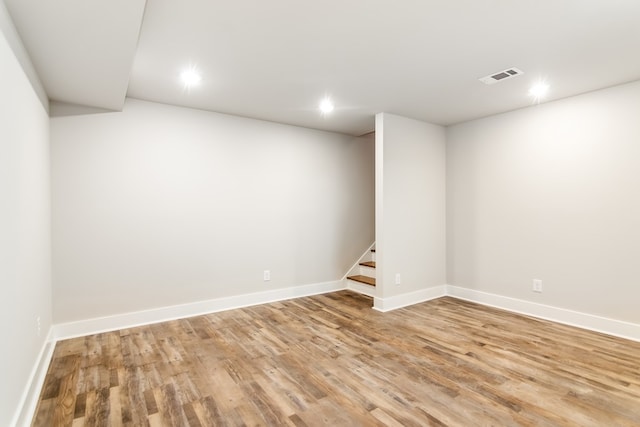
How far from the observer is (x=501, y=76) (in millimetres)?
2861

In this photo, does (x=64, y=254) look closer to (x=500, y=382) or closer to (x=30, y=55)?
(x=30, y=55)

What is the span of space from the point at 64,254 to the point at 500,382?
3851 mm

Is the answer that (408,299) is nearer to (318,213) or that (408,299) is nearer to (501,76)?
(318,213)

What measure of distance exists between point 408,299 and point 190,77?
348cm

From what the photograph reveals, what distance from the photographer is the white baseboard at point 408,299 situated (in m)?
3.99

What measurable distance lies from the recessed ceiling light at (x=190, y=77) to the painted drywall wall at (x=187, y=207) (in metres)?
0.75

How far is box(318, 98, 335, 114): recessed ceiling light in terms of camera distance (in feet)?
11.6

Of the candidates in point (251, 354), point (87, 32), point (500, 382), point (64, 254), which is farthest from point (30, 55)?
point (500, 382)

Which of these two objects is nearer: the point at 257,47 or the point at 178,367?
the point at 257,47

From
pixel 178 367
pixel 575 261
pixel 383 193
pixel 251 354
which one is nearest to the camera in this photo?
pixel 178 367

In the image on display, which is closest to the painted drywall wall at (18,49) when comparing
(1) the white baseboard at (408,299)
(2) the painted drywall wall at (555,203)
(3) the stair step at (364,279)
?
(1) the white baseboard at (408,299)

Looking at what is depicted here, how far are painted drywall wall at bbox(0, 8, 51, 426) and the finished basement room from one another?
26 millimetres

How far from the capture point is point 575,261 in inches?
134

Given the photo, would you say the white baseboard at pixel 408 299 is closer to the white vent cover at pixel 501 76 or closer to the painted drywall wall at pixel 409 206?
the painted drywall wall at pixel 409 206
